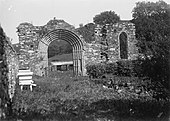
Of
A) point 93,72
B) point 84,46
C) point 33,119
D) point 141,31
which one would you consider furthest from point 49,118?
point 141,31

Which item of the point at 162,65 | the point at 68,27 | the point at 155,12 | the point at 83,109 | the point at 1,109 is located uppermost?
the point at 155,12

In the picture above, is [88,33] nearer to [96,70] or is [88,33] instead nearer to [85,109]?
[96,70]

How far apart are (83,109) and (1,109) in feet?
8.77

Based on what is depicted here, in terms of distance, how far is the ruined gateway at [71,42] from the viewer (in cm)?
1956

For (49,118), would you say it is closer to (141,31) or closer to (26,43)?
(26,43)

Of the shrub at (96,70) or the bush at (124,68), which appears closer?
the bush at (124,68)

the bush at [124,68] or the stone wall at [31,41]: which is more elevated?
the stone wall at [31,41]

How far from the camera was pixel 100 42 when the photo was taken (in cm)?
2012

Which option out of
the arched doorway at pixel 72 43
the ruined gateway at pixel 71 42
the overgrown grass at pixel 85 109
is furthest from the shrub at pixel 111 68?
the overgrown grass at pixel 85 109

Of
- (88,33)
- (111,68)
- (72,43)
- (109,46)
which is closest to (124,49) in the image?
(109,46)

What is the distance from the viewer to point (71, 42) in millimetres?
20562

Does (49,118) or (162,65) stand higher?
(162,65)

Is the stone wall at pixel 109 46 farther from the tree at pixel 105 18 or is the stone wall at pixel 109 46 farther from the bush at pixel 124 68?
the tree at pixel 105 18

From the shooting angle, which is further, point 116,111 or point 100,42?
point 100,42
